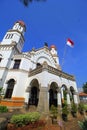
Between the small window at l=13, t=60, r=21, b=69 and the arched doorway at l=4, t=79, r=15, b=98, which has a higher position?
the small window at l=13, t=60, r=21, b=69

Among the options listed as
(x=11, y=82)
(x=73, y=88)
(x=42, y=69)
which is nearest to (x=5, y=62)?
(x=11, y=82)

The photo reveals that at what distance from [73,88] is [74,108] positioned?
4389 millimetres

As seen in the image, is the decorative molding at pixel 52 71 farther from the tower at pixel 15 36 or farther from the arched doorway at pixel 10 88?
the tower at pixel 15 36

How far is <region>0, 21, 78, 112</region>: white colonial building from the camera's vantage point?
13.7 meters

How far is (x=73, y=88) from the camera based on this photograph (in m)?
16.8

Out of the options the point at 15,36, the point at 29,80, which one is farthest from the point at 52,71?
the point at 15,36

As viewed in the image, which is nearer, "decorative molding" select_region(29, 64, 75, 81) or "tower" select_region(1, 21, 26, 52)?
"decorative molding" select_region(29, 64, 75, 81)

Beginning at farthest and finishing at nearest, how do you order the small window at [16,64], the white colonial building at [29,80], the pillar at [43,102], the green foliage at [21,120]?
the small window at [16,64] → the white colonial building at [29,80] → the pillar at [43,102] → the green foliage at [21,120]

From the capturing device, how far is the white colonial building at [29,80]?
13680mm

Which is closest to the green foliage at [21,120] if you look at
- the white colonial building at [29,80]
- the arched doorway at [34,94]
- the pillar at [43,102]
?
the pillar at [43,102]

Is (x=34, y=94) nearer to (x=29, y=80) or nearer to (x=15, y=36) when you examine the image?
(x=29, y=80)

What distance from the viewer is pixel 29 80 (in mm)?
16797

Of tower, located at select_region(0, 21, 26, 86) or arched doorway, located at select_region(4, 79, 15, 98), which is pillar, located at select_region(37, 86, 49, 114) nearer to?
arched doorway, located at select_region(4, 79, 15, 98)

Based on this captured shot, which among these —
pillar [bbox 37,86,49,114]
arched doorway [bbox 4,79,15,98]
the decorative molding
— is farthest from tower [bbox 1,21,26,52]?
pillar [bbox 37,86,49,114]
